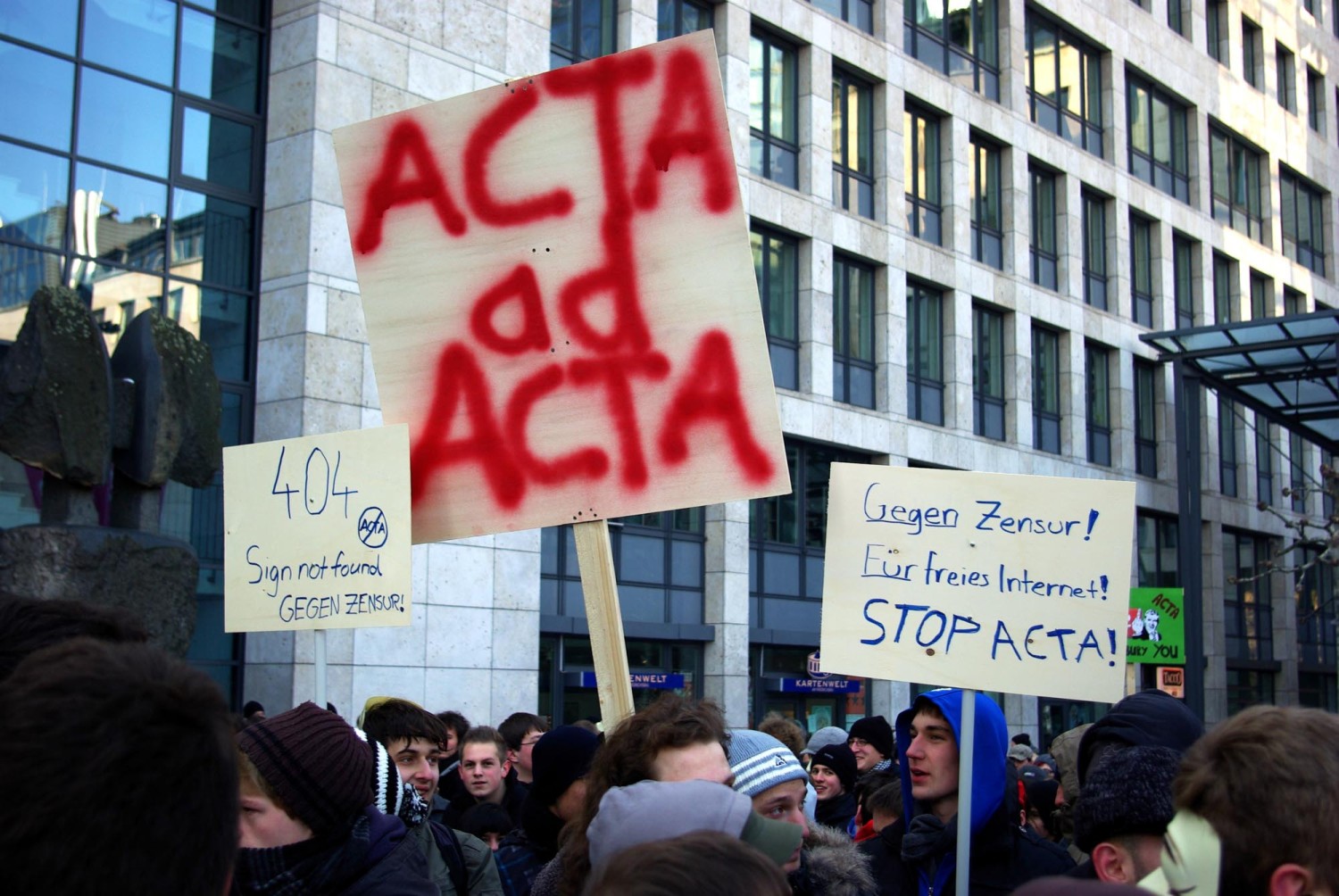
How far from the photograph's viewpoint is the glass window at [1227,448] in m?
33.7

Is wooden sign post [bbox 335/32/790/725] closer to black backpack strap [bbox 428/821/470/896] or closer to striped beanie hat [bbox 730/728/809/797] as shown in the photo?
striped beanie hat [bbox 730/728/809/797]

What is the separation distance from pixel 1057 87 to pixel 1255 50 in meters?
9.62

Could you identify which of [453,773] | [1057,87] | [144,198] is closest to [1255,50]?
[1057,87]

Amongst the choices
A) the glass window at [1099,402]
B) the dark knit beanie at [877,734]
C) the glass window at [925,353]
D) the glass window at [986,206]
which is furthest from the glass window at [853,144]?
the dark knit beanie at [877,734]

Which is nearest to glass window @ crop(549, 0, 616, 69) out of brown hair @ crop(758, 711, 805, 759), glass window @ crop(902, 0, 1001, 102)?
glass window @ crop(902, 0, 1001, 102)

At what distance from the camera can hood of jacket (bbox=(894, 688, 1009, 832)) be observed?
4.59 meters

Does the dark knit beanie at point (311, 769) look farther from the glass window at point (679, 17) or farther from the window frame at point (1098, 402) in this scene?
the window frame at point (1098, 402)

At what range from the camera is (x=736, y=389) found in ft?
15.1

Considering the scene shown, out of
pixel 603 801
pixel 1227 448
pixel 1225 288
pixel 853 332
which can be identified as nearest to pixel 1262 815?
pixel 603 801

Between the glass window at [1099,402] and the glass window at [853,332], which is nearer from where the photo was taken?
the glass window at [853,332]

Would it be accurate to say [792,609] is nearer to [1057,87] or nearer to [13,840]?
[1057,87]

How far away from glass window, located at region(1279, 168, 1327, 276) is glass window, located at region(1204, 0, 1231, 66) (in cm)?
347

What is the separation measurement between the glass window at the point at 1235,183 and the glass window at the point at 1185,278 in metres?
→ 1.41

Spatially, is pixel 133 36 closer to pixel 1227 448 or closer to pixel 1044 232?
pixel 1044 232
